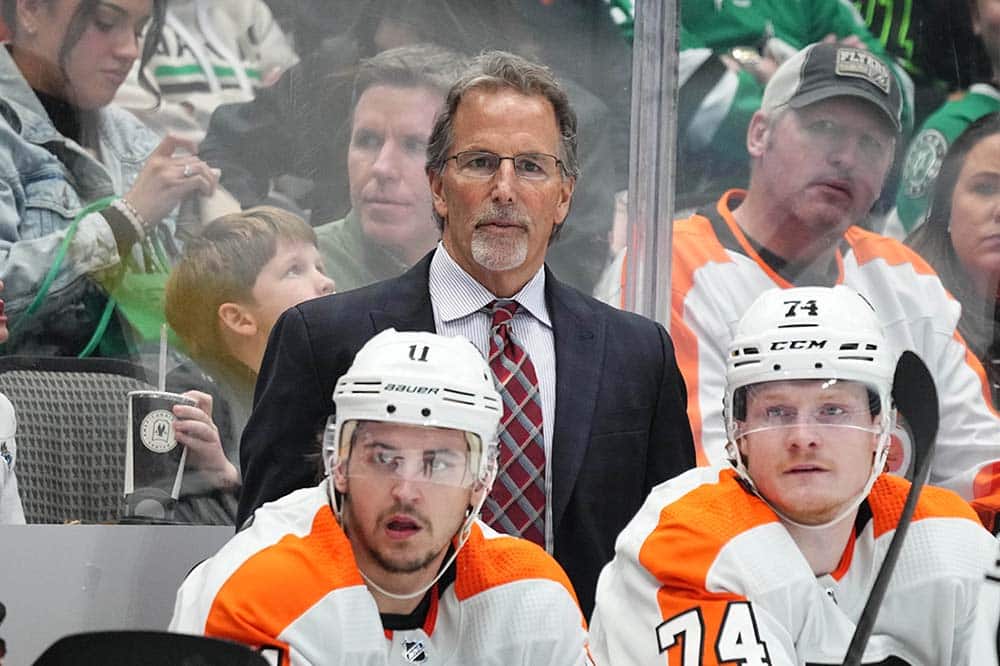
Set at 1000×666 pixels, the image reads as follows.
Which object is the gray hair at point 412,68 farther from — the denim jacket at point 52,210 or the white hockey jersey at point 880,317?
the white hockey jersey at point 880,317

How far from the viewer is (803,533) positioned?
2.02 metres

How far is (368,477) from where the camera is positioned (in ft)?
6.35

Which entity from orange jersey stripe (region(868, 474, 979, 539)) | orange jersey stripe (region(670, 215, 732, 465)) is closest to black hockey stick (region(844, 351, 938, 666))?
orange jersey stripe (region(868, 474, 979, 539))

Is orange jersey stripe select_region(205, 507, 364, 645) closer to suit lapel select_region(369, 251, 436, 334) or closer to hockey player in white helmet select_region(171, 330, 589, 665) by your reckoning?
hockey player in white helmet select_region(171, 330, 589, 665)

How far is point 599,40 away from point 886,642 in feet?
5.84

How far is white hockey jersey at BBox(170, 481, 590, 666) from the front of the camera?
180 cm

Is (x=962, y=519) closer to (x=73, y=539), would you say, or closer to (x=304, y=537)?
(x=304, y=537)

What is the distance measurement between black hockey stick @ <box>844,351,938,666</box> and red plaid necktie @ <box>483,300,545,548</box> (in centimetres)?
65

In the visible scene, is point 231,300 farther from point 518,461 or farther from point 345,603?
point 345,603

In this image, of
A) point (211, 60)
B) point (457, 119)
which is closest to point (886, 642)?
point (457, 119)

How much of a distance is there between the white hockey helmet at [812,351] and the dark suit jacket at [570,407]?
38 centimetres

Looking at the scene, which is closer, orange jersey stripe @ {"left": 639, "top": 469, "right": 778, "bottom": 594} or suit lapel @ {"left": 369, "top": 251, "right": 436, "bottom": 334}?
orange jersey stripe @ {"left": 639, "top": 469, "right": 778, "bottom": 594}

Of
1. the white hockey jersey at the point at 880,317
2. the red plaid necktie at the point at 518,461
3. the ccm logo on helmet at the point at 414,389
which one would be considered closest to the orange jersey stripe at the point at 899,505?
the red plaid necktie at the point at 518,461

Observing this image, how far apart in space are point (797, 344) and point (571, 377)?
54cm
